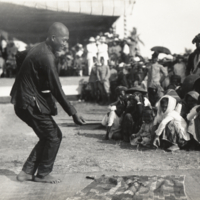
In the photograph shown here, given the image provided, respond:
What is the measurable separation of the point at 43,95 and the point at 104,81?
9636 mm

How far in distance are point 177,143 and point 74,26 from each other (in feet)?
48.4

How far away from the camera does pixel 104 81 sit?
14.6 metres

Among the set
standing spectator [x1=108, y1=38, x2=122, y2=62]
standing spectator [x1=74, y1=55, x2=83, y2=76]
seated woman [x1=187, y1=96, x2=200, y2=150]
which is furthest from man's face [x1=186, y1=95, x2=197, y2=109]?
standing spectator [x1=74, y1=55, x2=83, y2=76]

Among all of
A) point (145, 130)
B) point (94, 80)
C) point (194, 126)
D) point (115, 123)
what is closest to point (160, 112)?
point (145, 130)

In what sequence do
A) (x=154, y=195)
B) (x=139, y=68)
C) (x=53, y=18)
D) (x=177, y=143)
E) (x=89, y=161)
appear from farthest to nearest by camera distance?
(x=53, y=18) → (x=139, y=68) → (x=177, y=143) → (x=89, y=161) → (x=154, y=195)

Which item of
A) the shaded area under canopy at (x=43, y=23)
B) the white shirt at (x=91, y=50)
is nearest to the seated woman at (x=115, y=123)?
the white shirt at (x=91, y=50)

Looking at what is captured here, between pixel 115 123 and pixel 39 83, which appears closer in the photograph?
pixel 39 83

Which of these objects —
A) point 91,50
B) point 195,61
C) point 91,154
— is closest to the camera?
A: point 91,154

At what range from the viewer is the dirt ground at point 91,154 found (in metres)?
6.07

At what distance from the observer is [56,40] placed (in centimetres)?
505

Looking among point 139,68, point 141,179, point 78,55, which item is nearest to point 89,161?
point 141,179

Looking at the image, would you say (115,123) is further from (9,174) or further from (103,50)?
(103,50)

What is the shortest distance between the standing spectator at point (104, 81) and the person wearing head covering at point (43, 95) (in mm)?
Answer: 9468

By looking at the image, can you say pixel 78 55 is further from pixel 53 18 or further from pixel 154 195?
pixel 154 195
